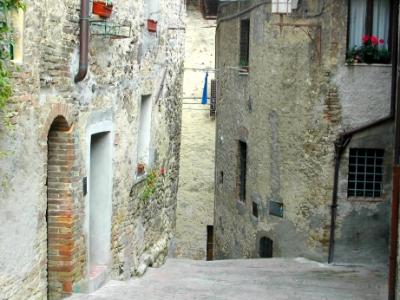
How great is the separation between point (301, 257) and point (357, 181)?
1829mm

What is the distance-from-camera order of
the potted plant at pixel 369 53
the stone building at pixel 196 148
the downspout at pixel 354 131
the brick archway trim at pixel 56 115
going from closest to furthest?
the brick archway trim at pixel 56 115
the downspout at pixel 354 131
the potted plant at pixel 369 53
the stone building at pixel 196 148

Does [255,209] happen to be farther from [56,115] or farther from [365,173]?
[56,115]

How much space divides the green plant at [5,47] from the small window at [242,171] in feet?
35.5

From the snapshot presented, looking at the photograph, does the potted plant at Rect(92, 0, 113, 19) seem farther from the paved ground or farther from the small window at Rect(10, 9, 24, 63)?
the paved ground

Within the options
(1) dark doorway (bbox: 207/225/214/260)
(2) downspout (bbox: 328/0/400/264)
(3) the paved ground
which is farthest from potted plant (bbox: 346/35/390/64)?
(1) dark doorway (bbox: 207/225/214/260)

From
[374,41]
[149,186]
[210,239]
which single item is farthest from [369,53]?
[210,239]

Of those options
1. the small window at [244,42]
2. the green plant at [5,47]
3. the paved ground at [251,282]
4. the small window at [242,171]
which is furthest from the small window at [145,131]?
the green plant at [5,47]

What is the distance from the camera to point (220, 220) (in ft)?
66.4

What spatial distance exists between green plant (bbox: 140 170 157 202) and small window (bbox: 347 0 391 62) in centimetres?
409

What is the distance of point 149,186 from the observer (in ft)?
44.3

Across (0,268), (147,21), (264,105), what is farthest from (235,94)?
(0,268)

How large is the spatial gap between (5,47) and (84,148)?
113 inches

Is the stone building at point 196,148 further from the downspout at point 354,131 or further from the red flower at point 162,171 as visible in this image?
the downspout at point 354,131

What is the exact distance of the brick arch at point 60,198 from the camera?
31.1 feet
